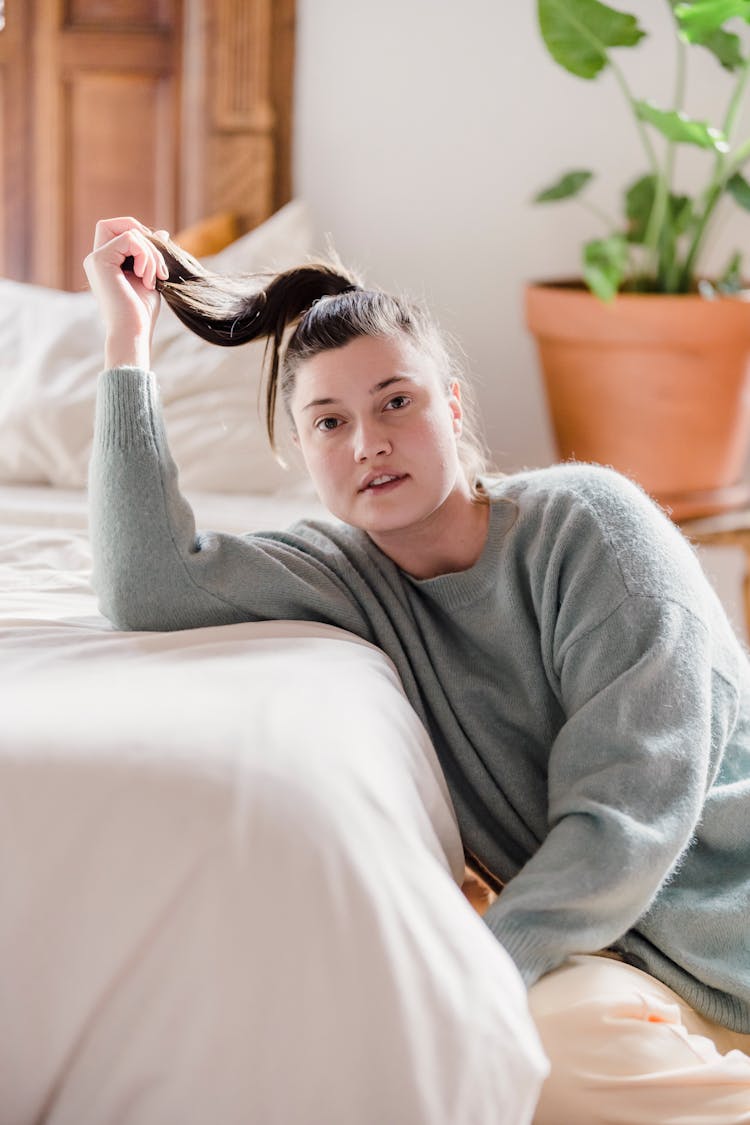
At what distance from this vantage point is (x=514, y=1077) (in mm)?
822

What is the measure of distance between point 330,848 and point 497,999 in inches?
5.5

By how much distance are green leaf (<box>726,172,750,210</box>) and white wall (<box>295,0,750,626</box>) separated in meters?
0.26

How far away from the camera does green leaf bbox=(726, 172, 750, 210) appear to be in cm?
231

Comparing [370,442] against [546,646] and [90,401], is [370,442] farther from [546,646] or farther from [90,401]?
[90,401]

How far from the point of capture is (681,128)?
2123 millimetres

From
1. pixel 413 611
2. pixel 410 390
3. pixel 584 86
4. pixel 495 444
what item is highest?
pixel 584 86

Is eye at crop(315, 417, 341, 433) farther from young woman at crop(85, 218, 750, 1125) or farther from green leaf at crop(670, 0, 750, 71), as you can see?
green leaf at crop(670, 0, 750, 71)

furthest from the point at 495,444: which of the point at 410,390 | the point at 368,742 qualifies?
the point at 368,742

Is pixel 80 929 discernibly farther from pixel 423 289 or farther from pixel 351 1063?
pixel 423 289

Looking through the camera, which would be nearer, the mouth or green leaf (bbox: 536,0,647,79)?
the mouth

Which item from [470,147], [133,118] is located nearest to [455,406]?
[470,147]

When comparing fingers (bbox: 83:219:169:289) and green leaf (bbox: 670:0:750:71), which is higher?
green leaf (bbox: 670:0:750:71)

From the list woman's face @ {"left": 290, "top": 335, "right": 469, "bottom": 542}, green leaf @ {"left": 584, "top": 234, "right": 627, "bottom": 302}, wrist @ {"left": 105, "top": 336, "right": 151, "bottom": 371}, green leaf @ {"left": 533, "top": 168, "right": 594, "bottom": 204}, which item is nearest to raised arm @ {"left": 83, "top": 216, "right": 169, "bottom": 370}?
wrist @ {"left": 105, "top": 336, "right": 151, "bottom": 371}

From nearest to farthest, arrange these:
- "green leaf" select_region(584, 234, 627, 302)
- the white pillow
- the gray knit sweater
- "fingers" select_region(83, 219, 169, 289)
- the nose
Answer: the gray knit sweater
the nose
"fingers" select_region(83, 219, 169, 289)
the white pillow
"green leaf" select_region(584, 234, 627, 302)
